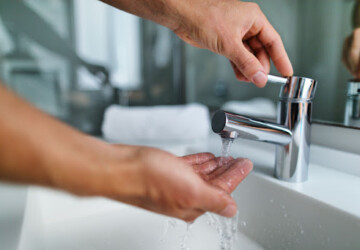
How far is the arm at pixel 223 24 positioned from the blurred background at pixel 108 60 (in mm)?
184

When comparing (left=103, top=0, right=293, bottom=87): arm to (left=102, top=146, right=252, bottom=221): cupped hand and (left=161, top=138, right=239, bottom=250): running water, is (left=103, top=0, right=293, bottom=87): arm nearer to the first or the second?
(left=161, top=138, right=239, bottom=250): running water

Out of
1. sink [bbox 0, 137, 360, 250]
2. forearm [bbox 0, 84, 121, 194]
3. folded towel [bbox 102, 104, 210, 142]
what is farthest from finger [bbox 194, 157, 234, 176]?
folded towel [bbox 102, 104, 210, 142]

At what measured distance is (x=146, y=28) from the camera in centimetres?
111

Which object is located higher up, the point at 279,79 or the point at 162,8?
the point at 162,8

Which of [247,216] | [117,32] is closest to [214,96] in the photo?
[117,32]

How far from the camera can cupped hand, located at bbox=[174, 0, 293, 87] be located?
1.81ft

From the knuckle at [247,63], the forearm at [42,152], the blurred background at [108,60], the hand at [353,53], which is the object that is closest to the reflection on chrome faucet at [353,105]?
the hand at [353,53]

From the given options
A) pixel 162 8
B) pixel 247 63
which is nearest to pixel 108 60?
pixel 162 8

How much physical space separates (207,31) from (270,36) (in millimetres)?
139

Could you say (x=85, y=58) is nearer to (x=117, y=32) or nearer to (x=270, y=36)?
(x=117, y=32)

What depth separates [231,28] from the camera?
0.56m

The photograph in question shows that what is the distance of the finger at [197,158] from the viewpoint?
0.50 meters

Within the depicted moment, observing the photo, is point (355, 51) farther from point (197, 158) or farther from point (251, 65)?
point (197, 158)

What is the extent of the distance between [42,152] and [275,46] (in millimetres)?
513
